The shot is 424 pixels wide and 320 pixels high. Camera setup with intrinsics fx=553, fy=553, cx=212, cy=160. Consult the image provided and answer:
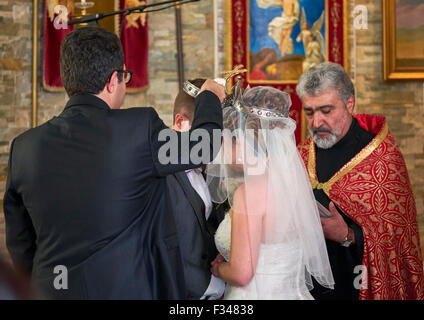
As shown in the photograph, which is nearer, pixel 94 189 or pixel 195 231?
pixel 94 189

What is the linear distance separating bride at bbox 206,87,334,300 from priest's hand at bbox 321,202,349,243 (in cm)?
42

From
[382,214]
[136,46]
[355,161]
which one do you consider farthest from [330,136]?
[136,46]

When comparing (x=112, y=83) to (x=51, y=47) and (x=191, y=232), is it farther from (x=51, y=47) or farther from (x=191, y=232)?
(x=51, y=47)

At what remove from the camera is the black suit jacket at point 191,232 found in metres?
2.53

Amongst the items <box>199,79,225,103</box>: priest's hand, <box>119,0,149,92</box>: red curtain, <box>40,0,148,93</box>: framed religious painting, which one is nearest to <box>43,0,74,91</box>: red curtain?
<box>40,0,148,93</box>: framed religious painting

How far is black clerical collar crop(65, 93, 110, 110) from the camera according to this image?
2.23 metres

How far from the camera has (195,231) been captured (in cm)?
255

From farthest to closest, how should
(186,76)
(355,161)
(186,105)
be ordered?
(186,76), (355,161), (186,105)

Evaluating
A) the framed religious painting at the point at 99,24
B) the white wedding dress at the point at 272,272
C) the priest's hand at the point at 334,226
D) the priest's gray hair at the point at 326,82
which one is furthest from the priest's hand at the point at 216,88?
the framed religious painting at the point at 99,24

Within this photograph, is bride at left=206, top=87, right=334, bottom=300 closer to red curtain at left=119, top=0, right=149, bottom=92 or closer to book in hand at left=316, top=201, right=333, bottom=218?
book in hand at left=316, top=201, right=333, bottom=218

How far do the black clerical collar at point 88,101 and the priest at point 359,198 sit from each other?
150 centimetres

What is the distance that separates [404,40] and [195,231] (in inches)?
207

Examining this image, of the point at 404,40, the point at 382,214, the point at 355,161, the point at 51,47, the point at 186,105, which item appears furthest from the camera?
the point at 404,40

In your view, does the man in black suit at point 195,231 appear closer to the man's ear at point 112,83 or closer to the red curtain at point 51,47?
the man's ear at point 112,83
